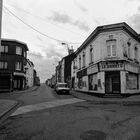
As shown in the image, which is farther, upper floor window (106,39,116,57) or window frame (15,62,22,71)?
window frame (15,62,22,71)

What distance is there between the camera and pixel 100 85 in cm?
1906

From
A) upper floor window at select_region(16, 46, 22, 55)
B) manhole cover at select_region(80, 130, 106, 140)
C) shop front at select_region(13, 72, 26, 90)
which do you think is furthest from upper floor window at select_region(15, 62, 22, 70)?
manhole cover at select_region(80, 130, 106, 140)

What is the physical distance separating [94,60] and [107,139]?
16.4 m

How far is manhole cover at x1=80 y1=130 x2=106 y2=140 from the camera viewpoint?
5.00 m

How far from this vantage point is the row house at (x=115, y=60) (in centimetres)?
1812

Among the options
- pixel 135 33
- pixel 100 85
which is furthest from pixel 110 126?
pixel 135 33

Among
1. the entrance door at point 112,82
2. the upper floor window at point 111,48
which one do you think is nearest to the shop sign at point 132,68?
the entrance door at point 112,82

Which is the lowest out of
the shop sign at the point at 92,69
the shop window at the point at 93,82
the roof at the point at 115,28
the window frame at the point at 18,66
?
the shop window at the point at 93,82

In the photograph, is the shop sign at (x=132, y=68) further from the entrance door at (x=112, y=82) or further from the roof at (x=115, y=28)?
the roof at (x=115, y=28)

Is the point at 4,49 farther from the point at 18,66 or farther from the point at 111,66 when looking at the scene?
the point at 111,66

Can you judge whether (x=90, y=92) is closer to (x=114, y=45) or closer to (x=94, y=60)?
(x=94, y=60)

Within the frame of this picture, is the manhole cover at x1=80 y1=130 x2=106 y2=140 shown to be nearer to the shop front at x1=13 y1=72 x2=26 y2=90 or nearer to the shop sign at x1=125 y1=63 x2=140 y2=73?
the shop sign at x1=125 y1=63 x2=140 y2=73

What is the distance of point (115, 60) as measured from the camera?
708 inches

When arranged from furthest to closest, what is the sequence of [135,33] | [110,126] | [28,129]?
[135,33] < [110,126] < [28,129]
